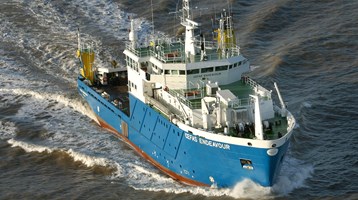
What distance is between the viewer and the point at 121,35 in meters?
71.4

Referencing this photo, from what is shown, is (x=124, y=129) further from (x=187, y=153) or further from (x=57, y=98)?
(x=57, y=98)

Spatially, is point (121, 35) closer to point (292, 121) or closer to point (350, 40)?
point (350, 40)

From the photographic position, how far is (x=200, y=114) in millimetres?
43281

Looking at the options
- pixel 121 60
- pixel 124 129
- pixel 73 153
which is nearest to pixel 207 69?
pixel 124 129

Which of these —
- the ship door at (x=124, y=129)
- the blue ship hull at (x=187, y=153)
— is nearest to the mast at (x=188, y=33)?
the blue ship hull at (x=187, y=153)

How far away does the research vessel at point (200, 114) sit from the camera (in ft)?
135

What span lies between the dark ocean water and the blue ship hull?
70 cm

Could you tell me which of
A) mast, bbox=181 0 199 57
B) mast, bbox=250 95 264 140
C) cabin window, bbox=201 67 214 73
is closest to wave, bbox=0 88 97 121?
mast, bbox=181 0 199 57

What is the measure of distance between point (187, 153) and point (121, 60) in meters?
24.3

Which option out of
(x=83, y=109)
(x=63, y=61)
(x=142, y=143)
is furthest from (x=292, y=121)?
(x=63, y=61)

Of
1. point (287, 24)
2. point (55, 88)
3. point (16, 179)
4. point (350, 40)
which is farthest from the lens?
point (287, 24)

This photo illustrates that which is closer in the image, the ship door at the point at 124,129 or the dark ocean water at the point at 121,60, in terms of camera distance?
the dark ocean water at the point at 121,60

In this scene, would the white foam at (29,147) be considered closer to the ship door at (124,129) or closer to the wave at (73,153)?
the wave at (73,153)

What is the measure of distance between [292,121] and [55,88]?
86.8ft
